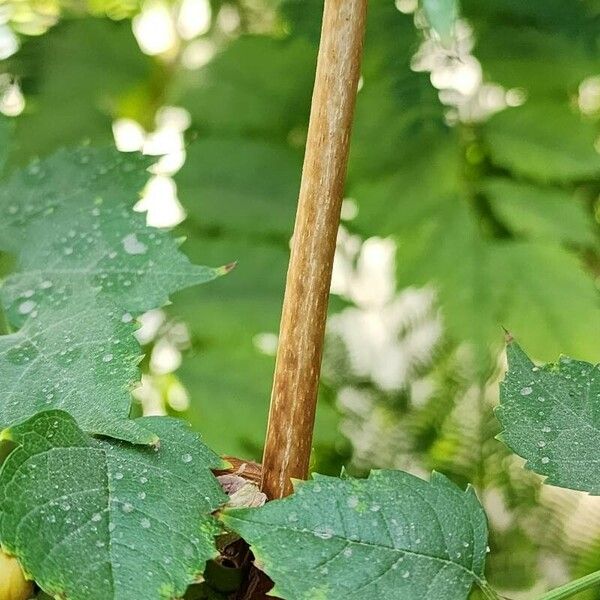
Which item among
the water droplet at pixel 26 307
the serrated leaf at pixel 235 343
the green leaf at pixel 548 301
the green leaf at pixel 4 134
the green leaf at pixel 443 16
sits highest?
the green leaf at pixel 443 16

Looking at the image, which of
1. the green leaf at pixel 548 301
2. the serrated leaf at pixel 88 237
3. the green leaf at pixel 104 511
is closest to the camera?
the green leaf at pixel 104 511

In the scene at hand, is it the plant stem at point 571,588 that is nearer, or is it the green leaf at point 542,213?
the plant stem at point 571,588

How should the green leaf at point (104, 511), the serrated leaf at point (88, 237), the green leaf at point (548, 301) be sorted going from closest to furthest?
the green leaf at point (104, 511)
the serrated leaf at point (88, 237)
the green leaf at point (548, 301)

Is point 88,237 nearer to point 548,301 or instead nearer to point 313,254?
point 313,254

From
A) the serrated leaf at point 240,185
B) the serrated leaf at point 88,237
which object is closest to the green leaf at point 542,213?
the serrated leaf at point 240,185

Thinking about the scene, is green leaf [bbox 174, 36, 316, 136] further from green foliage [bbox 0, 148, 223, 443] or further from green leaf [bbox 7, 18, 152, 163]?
green foliage [bbox 0, 148, 223, 443]

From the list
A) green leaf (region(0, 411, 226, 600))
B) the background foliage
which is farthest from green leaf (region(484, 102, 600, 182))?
green leaf (region(0, 411, 226, 600))

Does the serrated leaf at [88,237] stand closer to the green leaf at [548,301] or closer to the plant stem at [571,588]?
the plant stem at [571,588]
